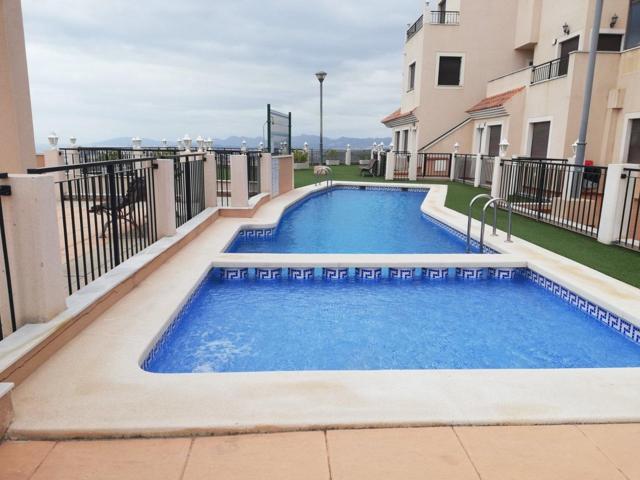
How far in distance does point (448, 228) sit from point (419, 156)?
522 inches

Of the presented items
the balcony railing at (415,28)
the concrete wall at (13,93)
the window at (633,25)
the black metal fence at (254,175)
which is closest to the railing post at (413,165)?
the balcony railing at (415,28)

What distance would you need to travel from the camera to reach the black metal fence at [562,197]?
913 cm

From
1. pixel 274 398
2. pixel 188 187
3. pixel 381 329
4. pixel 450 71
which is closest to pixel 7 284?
pixel 274 398

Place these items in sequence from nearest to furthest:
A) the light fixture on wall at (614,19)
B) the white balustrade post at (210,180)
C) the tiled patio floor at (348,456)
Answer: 1. the tiled patio floor at (348,456)
2. the white balustrade post at (210,180)
3. the light fixture on wall at (614,19)

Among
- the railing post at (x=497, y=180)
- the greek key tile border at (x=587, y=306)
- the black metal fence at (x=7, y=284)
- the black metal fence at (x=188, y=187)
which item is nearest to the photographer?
the black metal fence at (x=7, y=284)

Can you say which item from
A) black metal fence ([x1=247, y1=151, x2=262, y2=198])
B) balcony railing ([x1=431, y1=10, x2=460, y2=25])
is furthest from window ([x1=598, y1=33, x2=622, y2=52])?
black metal fence ([x1=247, y1=151, x2=262, y2=198])

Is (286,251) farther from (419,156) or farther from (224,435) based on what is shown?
(419,156)

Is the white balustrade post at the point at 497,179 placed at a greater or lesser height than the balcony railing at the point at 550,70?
lesser

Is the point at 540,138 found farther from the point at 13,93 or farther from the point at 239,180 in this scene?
the point at 13,93

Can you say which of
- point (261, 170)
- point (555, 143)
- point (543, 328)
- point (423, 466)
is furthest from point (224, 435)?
point (555, 143)

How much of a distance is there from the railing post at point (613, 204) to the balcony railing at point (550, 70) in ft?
30.9

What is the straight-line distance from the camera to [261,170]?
13195 millimetres

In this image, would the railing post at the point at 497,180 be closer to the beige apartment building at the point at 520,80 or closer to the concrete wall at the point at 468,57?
the beige apartment building at the point at 520,80

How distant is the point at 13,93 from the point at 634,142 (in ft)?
49.2
